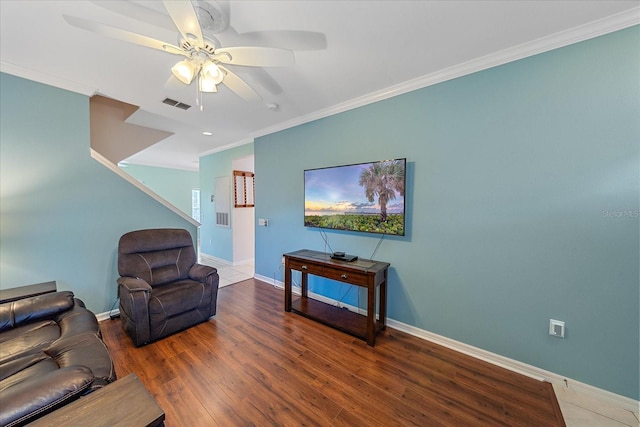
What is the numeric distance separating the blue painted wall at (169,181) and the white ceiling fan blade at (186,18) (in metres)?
6.71

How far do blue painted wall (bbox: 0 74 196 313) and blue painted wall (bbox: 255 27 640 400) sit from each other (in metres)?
3.15

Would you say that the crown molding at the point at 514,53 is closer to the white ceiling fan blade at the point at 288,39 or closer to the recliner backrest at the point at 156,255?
the white ceiling fan blade at the point at 288,39

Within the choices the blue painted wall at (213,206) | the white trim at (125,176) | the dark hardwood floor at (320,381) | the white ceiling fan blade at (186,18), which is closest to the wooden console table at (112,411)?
the dark hardwood floor at (320,381)

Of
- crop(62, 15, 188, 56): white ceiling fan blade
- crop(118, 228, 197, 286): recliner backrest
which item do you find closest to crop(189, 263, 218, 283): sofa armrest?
crop(118, 228, 197, 286): recliner backrest

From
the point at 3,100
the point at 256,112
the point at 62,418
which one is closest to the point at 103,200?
the point at 3,100

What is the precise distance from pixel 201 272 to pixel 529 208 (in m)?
3.22

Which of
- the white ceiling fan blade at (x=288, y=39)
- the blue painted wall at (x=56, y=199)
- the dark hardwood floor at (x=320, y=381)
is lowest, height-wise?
the dark hardwood floor at (x=320, y=381)

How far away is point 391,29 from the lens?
5.51 feet

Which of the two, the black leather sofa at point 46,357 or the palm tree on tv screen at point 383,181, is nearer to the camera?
the black leather sofa at point 46,357

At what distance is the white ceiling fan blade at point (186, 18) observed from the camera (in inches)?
44.1

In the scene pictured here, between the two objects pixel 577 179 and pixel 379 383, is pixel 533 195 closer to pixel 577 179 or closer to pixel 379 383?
pixel 577 179

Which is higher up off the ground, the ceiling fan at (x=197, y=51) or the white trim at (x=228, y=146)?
the white trim at (x=228, y=146)

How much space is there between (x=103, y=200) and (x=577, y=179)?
14.7ft

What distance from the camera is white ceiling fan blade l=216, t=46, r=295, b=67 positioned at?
1.41 meters
